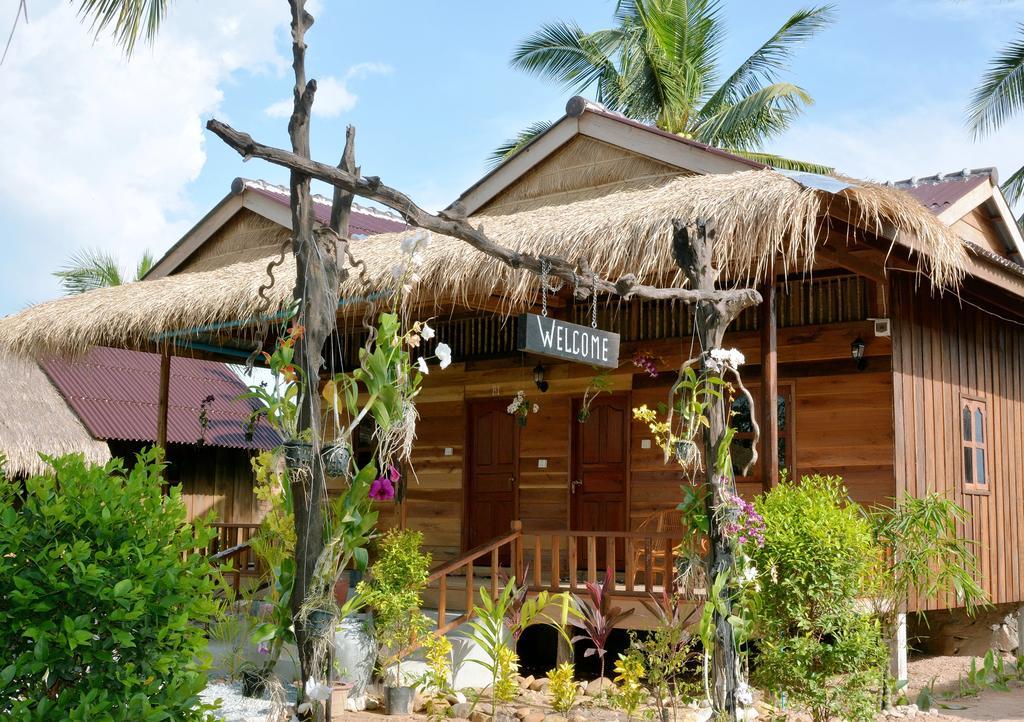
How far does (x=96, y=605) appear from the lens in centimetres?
424

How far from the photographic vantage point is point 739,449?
1056cm

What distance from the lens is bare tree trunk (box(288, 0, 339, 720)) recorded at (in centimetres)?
439

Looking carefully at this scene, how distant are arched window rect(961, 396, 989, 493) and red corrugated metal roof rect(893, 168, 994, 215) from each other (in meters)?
1.97

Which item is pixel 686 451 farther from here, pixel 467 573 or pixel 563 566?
pixel 563 566

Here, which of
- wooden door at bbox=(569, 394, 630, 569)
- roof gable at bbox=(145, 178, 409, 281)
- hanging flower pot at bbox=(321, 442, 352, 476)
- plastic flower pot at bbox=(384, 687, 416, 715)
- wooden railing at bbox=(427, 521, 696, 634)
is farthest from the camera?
roof gable at bbox=(145, 178, 409, 281)

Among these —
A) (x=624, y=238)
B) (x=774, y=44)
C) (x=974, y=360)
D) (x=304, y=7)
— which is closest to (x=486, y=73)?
(x=624, y=238)

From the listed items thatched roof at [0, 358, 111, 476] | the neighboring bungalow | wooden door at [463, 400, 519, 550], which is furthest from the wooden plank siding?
thatched roof at [0, 358, 111, 476]

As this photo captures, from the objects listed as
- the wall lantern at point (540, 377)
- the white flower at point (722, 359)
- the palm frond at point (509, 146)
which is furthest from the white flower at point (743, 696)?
the palm frond at point (509, 146)

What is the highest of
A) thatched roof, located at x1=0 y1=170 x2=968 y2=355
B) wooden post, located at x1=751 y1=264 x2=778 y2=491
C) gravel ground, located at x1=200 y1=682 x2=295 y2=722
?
thatched roof, located at x1=0 y1=170 x2=968 y2=355

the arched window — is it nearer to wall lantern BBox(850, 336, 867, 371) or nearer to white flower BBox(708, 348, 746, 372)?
wall lantern BBox(850, 336, 867, 371)

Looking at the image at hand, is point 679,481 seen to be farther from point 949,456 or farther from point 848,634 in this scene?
point 848,634

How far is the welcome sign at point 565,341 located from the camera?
213 inches

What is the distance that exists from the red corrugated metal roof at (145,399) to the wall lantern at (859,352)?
11.0 meters

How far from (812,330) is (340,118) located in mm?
6301
